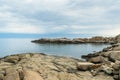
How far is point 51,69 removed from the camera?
2692cm

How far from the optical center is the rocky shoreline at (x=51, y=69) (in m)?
25.4

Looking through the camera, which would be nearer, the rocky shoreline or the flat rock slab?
the flat rock slab

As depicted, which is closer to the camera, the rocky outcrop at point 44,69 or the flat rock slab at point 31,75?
the flat rock slab at point 31,75

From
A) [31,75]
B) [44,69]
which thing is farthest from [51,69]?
[31,75]

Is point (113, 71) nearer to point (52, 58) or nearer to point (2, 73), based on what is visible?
point (52, 58)

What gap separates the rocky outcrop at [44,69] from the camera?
83.1 feet

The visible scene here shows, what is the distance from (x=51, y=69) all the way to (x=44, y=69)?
0.66 m

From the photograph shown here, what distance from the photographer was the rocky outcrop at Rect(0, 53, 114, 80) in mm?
25319

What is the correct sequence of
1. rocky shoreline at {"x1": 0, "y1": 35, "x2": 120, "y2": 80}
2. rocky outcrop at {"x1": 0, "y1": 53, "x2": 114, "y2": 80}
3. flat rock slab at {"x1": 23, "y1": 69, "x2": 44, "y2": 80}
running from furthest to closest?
rocky shoreline at {"x1": 0, "y1": 35, "x2": 120, "y2": 80}, rocky outcrop at {"x1": 0, "y1": 53, "x2": 114, "y2": 80}, flat rock slab at {"x1": 23, "y1": 69, "x2": 44, "y2": 80}

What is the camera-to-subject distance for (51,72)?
86.0 feet

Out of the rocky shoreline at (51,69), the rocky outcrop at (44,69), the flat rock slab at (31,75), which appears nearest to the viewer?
the flat rock slab at (31,75)

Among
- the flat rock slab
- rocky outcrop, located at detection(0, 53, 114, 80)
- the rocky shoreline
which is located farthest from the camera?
the rocky shoreline

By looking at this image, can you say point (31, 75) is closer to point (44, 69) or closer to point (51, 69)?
point (44, 69)

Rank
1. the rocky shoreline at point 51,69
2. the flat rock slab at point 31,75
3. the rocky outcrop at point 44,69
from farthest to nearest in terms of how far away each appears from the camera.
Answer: the rocky shoreline at point 51,69 < the rocky outcrop at point 44,69 < the flat rock slab at point 31,75
